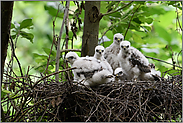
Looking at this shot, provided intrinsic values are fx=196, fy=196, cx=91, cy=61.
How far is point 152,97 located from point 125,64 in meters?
0.82

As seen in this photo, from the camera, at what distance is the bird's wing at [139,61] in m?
2.85

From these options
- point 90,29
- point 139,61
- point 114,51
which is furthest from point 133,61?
point 90,29

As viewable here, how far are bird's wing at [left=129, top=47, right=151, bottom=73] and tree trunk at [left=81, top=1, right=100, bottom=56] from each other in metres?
0.61

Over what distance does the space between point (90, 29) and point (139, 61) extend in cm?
92

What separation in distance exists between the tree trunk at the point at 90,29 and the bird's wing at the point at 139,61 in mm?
608

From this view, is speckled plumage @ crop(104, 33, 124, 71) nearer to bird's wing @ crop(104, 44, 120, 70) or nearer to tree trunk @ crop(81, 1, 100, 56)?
bird's wing @ crop(104, 44, 120, 70)

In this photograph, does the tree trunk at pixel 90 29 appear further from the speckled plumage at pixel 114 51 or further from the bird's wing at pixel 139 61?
the bird's wing at pixel 139 61

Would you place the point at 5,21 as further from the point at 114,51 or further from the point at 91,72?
the point at 114,51

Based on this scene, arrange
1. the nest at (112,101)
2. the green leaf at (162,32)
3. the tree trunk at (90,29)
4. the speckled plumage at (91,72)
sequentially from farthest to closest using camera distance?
the tree trunk at (90,29) < the speckled plumage at (91,72) < the green leaf at (162,32) < the nest at (112,101)

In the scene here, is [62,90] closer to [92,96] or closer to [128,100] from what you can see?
[92,96]

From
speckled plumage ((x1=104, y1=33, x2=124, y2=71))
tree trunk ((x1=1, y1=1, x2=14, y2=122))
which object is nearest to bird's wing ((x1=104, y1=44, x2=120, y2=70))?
speckled plumage ((x1=104, y1=33, x2=124, y2=71))

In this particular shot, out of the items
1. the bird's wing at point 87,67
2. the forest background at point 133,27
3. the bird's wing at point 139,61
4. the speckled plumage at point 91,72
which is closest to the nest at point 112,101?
the speckled plumage at point 91,72

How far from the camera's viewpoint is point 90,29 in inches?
124

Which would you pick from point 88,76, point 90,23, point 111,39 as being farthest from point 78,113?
point 111,39
